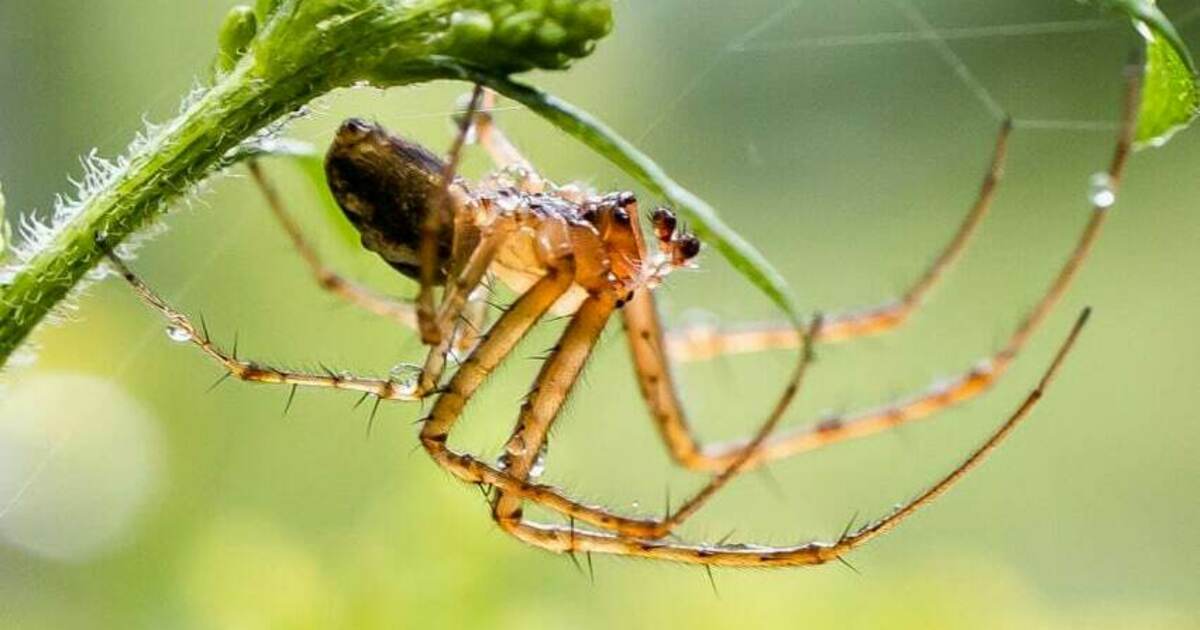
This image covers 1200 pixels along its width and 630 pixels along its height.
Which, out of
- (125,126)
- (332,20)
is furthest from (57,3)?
(332,20)

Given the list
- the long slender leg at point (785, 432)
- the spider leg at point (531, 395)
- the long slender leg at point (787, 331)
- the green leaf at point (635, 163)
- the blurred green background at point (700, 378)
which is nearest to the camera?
the green leaf at point (635, 163)

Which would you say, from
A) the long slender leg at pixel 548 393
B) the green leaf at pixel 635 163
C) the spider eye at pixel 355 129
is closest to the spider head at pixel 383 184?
the spider eye at pixel 355 129

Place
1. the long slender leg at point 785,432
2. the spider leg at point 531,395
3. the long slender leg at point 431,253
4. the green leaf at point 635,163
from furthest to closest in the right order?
the long slender leg at point 785,432 < the spider leg at point 531,395 < the long slender leg at point 431,253 < the green leaf at point 635,163

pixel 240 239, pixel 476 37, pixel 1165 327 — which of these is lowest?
pixel 476 37

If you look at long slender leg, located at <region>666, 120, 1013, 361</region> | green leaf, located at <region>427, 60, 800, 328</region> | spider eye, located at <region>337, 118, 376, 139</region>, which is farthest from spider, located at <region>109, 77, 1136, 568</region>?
green leaf, located at <region>427, 60, 800, 328</region>

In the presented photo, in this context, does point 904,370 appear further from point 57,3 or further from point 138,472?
point 57,3

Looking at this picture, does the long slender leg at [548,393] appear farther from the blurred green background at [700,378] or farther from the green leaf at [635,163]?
the green leaf at [635,163]

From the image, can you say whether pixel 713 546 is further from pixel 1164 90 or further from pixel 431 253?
pixel 1164 90
